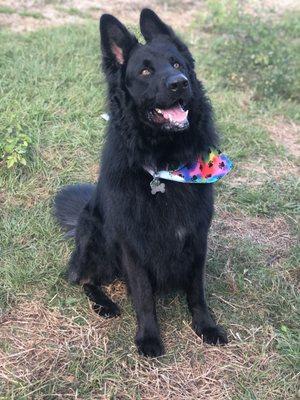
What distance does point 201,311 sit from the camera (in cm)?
291

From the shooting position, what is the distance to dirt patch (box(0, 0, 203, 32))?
6766mm

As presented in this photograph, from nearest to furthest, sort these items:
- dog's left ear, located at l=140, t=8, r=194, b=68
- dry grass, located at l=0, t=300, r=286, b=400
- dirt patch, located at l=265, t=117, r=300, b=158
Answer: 1. dry grass, located at l=0, t=300, r=286, b=400
2. dog's left ear, located at l=140, t=8, r=194, b=68
3. dirt patch, located at l=265, t=117, r=300, b=158

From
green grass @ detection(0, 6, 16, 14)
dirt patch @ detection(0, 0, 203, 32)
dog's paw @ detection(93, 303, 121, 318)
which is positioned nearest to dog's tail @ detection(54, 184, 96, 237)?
dog's paw @ detection(93, 303, 121, 318)

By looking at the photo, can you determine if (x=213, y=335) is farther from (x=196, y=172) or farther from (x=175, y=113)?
(x=175, y=113)

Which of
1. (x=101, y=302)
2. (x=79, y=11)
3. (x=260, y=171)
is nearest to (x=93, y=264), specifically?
(x=101, y=302)

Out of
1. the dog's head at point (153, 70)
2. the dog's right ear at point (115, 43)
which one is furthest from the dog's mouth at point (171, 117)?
the dog's right ear at point (115, 43)

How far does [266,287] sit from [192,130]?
3.81 feet

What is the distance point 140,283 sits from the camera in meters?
2.78

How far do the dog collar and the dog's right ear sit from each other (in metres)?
0.58

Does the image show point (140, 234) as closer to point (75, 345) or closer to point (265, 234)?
point (75, 345)

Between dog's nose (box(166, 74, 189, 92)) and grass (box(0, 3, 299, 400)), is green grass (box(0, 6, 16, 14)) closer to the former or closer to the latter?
grass (box(0, 3, 299, 400))

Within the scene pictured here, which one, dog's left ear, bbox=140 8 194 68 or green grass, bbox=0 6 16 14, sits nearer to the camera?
dog's left ear, bbox=140 8 194 68

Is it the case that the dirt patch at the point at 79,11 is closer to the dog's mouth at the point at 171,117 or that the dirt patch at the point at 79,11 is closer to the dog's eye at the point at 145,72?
the dog's eye at the point at 145,72

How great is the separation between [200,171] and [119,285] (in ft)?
3.22
